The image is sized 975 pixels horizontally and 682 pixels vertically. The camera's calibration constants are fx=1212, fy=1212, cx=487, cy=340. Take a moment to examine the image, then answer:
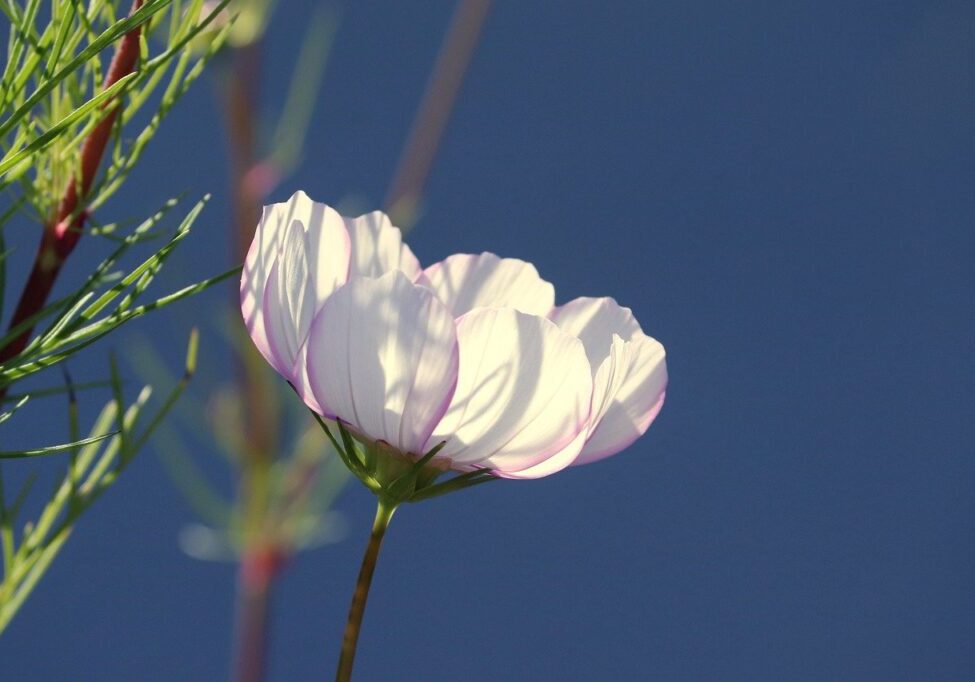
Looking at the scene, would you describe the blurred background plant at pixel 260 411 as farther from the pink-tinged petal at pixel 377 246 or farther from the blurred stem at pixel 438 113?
the pink-tinged petal at pixel 377 246

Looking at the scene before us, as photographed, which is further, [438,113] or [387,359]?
[438,113]

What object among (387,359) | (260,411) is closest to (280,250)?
(387,359)

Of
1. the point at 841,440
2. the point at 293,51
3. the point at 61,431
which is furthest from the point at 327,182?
the point at 841,440

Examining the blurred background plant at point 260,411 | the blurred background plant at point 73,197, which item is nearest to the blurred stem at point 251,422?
the blurred background plant at point 260,411

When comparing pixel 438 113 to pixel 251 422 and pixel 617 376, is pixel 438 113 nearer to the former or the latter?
pixel 251 422

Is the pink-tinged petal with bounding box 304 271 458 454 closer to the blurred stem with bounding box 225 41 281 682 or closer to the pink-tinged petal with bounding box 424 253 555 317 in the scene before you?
the pink-tinged petal with bounding box 424 253 555 317

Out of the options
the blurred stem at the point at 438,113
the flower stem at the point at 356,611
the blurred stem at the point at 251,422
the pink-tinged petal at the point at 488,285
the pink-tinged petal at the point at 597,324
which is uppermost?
the blurred stem at the point at 438,113

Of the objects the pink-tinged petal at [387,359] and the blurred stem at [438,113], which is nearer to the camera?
the pink-tinged petal at [387,359]

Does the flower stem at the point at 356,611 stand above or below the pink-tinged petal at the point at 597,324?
below
